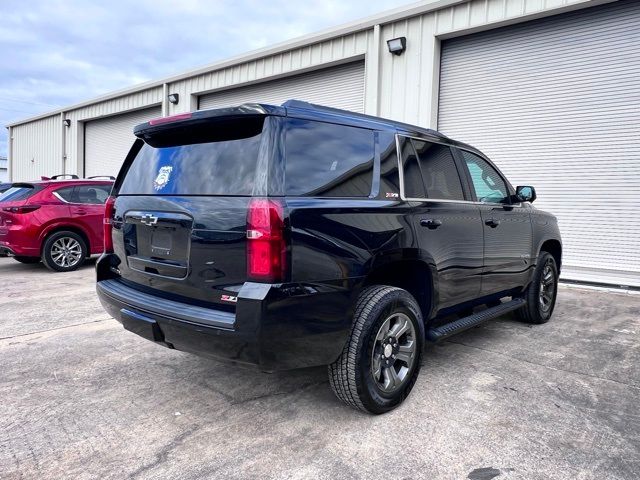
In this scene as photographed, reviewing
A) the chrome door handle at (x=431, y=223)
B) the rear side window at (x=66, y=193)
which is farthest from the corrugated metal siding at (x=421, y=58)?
the chrome door handle at (x=431, y=223)

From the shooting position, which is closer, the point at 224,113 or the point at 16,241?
the point at 224,113

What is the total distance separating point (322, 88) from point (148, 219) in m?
8.80

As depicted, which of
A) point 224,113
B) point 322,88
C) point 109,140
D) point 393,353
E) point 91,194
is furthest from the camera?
point 109,140

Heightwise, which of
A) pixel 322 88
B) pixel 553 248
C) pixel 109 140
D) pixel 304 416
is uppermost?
pixel 322 88

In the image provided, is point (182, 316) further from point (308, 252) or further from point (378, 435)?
point (378, 435)

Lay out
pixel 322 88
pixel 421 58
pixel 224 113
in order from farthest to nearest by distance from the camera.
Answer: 1. pixel 322 88
2. pixel 421 58
3. pixel 224 113

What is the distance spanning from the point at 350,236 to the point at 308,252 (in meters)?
0.33

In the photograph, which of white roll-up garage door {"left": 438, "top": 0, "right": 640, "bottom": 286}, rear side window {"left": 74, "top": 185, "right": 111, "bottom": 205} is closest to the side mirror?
white roll-up garage door {"left": 438, "top": 0, "right": 640, "bottom": 286}

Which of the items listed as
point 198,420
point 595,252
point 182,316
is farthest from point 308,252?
point 595,252

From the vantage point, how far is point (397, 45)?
902 centimetres

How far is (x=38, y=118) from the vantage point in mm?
22250

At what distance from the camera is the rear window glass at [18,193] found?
8.02m

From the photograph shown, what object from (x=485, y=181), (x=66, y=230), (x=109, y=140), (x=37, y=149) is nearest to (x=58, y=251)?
(x=66, y=230)

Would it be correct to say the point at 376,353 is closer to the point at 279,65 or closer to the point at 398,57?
the point at 398,57
